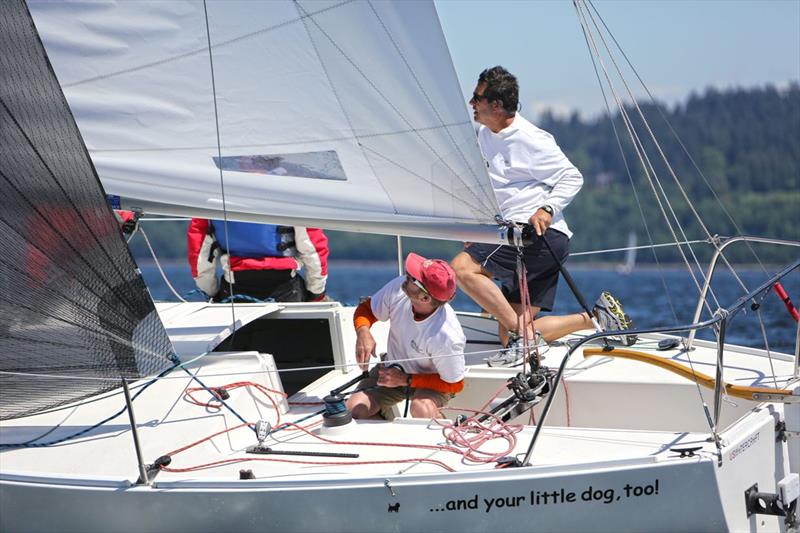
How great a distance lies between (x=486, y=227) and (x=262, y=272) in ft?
6.05

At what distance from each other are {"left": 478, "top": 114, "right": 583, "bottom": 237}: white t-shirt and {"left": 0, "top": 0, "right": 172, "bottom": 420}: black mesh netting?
1991 mm

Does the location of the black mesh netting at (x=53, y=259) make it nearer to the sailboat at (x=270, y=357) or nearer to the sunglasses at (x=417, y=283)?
the sailboat at (x=270, y=357)

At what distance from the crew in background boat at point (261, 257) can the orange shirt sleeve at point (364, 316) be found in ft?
3.97

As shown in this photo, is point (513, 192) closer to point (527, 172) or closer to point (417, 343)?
point (527, 172)

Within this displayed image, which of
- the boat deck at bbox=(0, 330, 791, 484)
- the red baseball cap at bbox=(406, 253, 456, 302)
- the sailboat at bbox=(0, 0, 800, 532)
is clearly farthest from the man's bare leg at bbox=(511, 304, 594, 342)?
the red baseball cap at bbox=(406, 253, 456, 302)

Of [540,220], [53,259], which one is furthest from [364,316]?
[53,259]

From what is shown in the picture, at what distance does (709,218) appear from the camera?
212 feet

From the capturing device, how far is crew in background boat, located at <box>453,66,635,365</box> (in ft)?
18.1

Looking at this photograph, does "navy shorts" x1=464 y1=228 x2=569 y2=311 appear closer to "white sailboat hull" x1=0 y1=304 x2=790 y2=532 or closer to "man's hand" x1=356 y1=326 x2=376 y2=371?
"man's hand" x1=356 y1=326 x2=376 y2=371

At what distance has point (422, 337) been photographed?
4699 millimetres

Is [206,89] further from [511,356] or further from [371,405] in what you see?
[511,356]

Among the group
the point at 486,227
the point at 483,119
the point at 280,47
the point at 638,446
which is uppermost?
the point at 280,47

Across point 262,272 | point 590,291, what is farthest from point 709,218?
point 262,272

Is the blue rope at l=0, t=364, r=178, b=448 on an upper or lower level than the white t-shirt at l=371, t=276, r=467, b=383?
lower
